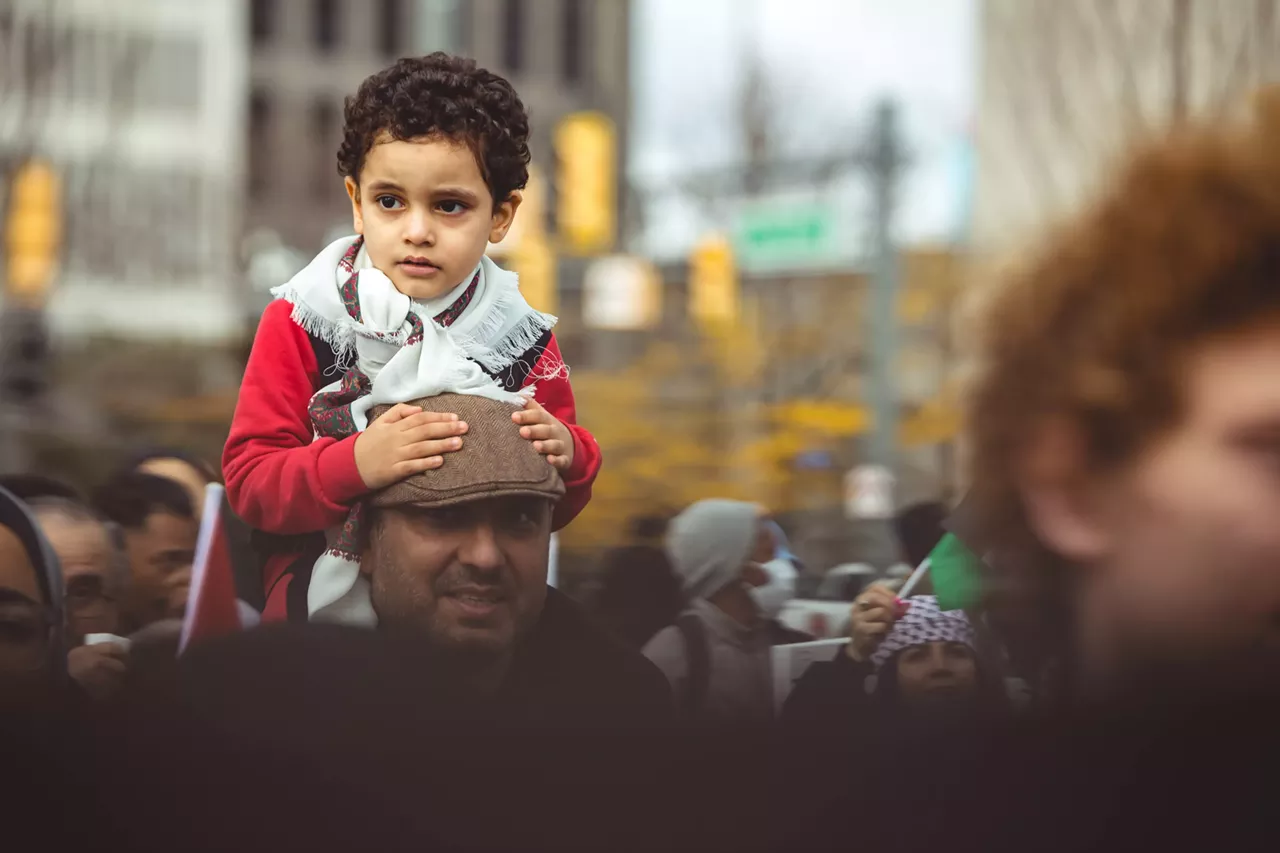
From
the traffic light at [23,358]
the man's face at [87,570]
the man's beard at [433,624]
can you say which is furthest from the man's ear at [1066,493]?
the traffic light at [23,358]

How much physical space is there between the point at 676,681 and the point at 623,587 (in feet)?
1.30

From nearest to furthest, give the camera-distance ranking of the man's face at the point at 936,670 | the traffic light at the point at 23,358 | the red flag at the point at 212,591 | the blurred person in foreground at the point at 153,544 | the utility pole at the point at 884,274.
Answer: the man's face at the point at 936,670 < the red flag at the point at 212,591 < the blurred person in foreground at the point at 153,544 < the traffic light at the point at 23,358 < the utility pole at the point at 884,274

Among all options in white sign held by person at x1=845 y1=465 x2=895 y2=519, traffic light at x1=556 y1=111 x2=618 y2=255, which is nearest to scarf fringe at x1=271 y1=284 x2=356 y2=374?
white sign held by person at x1=845 y1=465 x2=895 y2=519

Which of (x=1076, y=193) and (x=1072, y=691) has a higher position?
(x=1076, y=193)

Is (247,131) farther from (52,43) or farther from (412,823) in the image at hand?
(412,823)

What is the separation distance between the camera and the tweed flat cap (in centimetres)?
142

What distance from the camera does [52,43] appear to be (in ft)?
38.7

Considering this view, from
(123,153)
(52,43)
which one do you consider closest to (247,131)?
(123,153)

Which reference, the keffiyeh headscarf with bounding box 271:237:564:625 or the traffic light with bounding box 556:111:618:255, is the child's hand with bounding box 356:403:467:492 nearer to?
the keffiyeh headscarf with bounding box 271:237:564:625

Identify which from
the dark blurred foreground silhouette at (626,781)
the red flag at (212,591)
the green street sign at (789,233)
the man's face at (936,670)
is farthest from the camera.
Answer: the green street sign at (789,233)

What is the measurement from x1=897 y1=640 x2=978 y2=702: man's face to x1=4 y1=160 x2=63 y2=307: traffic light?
48.5 feet

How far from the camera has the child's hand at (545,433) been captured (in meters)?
1.50

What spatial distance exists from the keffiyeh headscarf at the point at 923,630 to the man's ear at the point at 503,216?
2.04ft

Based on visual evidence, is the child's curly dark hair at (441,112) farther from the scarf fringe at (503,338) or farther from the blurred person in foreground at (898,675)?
the blurred person in foreground at (898,675)
